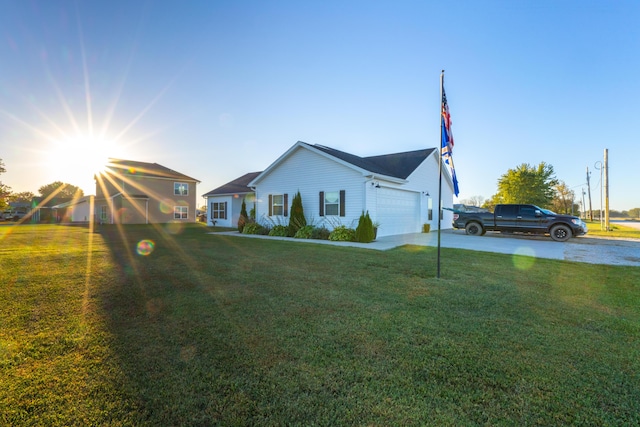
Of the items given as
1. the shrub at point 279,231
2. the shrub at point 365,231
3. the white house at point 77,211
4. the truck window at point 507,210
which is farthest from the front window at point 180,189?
the truck window at point 507,210

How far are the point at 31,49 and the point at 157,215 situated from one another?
1857 centimetres

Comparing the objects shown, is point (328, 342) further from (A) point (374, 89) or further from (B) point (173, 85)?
(B) point (173, 85)

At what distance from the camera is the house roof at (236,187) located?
22016 mm

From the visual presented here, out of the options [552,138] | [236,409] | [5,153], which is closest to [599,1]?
[552,138]

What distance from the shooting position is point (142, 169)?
2708 cm

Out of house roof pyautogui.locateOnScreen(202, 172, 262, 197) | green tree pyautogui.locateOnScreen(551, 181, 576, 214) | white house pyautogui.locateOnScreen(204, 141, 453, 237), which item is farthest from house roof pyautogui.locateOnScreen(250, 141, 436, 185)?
green tree pyautogui.locateOnScreen(551, 181, 576, 214)

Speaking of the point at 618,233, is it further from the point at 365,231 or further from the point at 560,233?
the point at 365,231

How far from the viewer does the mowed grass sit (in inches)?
71.7

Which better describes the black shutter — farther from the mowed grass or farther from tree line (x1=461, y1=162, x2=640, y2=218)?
tree line (x1=461, y1=162, x2=640, y2=218)

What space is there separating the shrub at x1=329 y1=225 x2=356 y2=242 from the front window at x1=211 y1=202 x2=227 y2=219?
44.2 ft

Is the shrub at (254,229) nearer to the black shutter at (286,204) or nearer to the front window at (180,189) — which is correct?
the black shutter at (286,204)

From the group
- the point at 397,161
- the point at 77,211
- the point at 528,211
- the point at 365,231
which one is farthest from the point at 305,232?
the point at 77,211

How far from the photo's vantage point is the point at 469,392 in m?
2.01

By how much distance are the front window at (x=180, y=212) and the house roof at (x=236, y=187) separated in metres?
6.56
